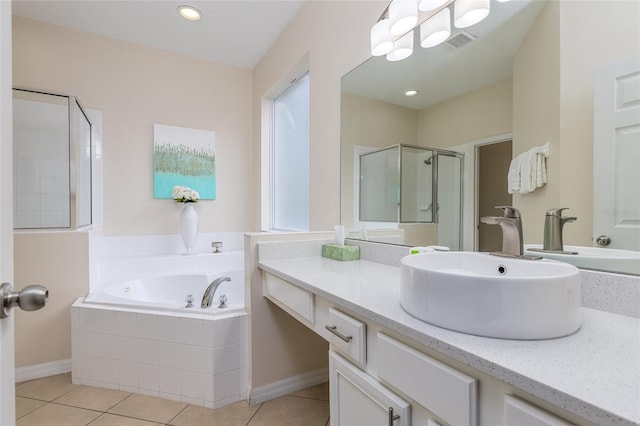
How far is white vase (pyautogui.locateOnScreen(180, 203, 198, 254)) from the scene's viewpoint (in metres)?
2.79

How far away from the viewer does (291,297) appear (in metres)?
1.24

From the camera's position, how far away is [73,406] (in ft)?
5.26

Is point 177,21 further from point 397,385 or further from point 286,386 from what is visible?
point 397,385

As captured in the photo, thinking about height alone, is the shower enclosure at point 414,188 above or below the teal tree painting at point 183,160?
below

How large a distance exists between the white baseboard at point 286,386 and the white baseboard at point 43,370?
4.38 feet

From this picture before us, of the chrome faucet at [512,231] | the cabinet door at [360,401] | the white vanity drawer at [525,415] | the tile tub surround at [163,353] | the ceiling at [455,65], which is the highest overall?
the ceiling at [455,65]

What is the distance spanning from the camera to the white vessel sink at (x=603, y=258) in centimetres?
72

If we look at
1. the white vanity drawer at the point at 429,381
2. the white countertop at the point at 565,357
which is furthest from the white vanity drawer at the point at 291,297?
the white vanity drawer at the point at 429,381

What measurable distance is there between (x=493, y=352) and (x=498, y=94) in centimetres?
88

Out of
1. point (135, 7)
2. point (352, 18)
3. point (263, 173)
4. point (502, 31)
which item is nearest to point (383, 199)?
point (502, 31)

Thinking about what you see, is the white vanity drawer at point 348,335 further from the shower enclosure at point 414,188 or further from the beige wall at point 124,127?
the beige wall at point 124,127

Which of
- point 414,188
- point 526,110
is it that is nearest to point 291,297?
point 414,188

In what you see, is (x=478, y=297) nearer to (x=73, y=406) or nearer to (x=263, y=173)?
(x=73, y=406)

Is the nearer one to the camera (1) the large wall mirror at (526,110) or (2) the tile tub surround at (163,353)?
(1) the large wall mirror at (526,110)
